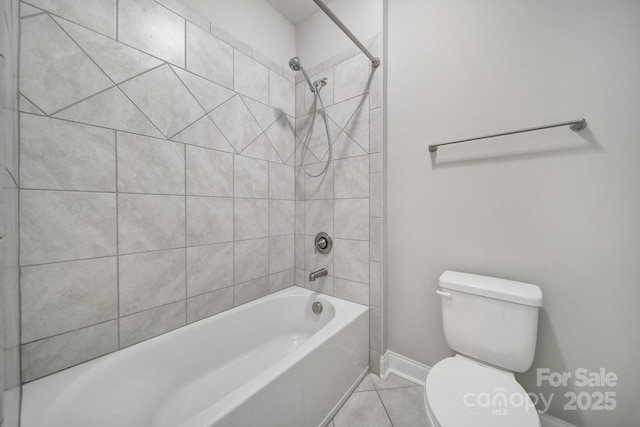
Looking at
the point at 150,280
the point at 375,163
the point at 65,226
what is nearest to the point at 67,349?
the point at 150,280

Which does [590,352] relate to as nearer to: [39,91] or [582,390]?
[582,390]

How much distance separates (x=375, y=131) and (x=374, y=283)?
37.0 inches

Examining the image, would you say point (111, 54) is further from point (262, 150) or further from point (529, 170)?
point (529, 170)

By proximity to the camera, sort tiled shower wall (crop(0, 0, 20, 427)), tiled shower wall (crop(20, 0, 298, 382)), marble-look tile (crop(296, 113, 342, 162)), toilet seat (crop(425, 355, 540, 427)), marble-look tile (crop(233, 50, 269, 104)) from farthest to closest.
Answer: marble-look tile (crop(296, 113, 342, 162))
marble-look tile (crop(233, 50, 269, 104))
tiled shower wall (crop(20, 0, 298, 382))
toilet seat (crop(425, 355, 540, 427))
tiled shower wall (crop(0, 0, 20, 427))

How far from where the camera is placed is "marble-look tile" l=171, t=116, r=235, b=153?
48.5 inches

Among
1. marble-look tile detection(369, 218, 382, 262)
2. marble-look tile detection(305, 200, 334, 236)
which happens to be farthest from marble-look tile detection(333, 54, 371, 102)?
marble-look tile detection(369, 218, 382, 262)

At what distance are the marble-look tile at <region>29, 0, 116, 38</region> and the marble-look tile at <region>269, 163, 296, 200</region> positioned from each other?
3.22 feet

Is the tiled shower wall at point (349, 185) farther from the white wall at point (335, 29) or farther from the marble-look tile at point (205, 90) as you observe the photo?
the marble-look tile at point (205, 90)

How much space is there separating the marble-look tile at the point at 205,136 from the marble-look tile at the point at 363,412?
1578 millimetres

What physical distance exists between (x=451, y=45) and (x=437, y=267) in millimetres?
1223

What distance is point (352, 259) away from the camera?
1.55 m

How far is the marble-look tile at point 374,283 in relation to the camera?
1.45 m

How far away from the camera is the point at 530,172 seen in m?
1.09

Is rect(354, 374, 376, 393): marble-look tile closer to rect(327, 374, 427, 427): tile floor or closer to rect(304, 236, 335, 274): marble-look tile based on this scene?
rect(327, 374, 427, 427): tile floor
